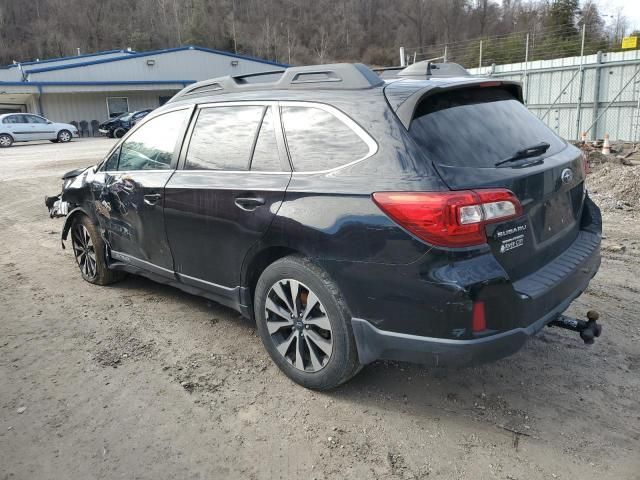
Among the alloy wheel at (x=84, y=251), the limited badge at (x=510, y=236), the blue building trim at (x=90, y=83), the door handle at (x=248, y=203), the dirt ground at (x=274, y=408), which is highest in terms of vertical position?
the blue building trim at (x=90, y=83)

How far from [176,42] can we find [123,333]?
9526 cm

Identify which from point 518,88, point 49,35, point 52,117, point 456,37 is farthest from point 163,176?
point 49,35

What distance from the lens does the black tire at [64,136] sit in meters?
28.6

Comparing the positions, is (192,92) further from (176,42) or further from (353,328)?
(176,42)

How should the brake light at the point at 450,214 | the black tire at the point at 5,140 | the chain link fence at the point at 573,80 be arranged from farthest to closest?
1. the black tire at the point at 5,140
2. the chain link fence at the point at 573,80
3. the brake light at the point at 450,214

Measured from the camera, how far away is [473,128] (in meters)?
2.97

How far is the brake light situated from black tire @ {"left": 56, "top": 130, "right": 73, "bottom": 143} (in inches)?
1185

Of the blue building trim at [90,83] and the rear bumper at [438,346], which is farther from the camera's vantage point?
the blue building trim at [90,83]

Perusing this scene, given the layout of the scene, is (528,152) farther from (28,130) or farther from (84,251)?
(28,130)

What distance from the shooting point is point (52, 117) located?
35.4 m

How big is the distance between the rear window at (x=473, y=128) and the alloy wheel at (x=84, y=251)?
364cm

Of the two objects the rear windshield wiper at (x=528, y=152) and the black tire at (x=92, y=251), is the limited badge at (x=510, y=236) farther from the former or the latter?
the black tire at (x=92, y=251)

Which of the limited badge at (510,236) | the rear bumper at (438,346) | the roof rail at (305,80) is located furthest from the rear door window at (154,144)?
the limited badge at (510,236)

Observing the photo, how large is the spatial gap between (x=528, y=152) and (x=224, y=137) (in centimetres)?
197
